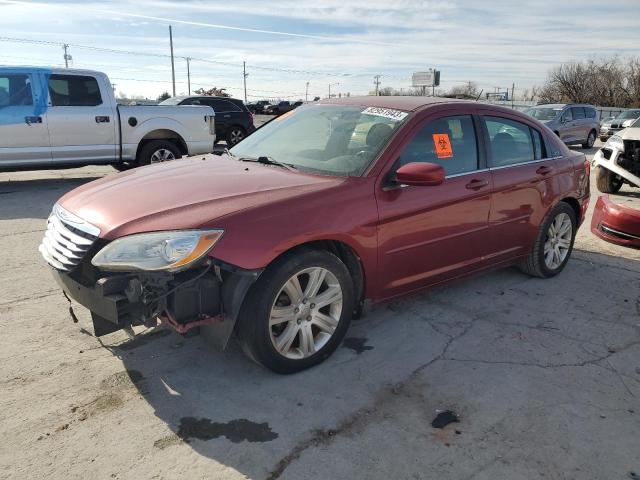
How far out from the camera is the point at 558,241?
5.21m

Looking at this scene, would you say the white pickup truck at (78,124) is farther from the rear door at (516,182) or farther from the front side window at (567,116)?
the front side window at (567,116)

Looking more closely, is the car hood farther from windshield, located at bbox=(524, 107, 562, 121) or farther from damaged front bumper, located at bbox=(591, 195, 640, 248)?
windshield, located at bbox=(524, 107, 562, 121)

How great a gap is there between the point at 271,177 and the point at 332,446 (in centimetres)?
171

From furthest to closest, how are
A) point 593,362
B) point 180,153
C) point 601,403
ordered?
point 180,153, point 593,362, point 601,403

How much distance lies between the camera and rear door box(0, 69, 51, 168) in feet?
28.3

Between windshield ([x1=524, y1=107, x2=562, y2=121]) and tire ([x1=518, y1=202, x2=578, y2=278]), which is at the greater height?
windshield ([x1=524, y1=107, x2=562, y2=121])

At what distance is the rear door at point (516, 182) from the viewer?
4.39 metres

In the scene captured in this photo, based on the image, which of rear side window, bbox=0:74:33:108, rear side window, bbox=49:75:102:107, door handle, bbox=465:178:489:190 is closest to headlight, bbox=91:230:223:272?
door handle, bbox=465:178:489:190

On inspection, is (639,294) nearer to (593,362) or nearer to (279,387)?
(593,362)

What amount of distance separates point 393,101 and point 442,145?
542 mm

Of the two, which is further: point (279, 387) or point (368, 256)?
point (368, 256)

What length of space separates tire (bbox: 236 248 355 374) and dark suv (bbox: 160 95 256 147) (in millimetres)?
14371

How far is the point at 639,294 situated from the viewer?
481 cm

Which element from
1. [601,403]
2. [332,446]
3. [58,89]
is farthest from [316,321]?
[58,89]
